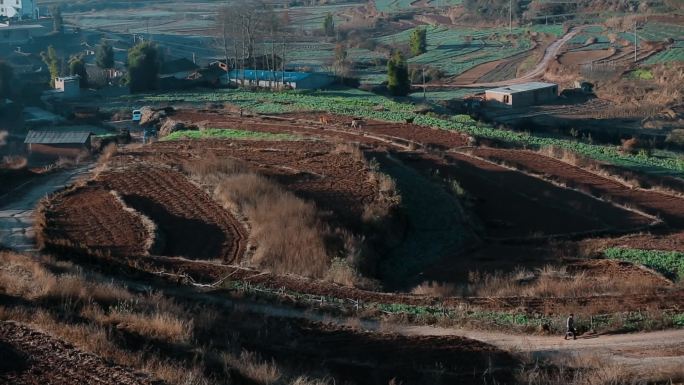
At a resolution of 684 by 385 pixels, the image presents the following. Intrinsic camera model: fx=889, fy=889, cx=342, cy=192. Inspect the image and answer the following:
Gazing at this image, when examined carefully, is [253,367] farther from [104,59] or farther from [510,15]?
[510,15]

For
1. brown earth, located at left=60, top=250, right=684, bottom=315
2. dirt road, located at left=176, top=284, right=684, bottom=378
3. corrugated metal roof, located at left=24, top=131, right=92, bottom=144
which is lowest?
corrugated metal roof, located at left=24, top=131, right=92, bottom=144

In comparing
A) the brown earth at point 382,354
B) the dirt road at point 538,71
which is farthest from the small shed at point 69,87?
the brown earth at point 382,354

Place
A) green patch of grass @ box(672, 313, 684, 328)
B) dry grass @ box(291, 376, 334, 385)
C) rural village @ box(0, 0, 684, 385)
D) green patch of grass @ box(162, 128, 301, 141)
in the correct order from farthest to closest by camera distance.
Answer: green patch of grass @ box(162, 128, 301, 141) < green patch of grass @ box(672, 313, 684, 328) < rural village @ box(0, 0, 684, 385) < dry grass @ box(291, 376, 334, 385)

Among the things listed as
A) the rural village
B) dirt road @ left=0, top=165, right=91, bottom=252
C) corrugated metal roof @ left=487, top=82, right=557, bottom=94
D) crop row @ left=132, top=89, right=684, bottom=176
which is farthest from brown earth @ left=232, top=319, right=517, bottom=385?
corrugated metal roof @ left=487, top=82, right=557, bottom=94

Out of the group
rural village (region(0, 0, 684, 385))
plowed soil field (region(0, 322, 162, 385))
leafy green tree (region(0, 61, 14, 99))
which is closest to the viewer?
plowed soil field (region(0, 322, 162, 385))

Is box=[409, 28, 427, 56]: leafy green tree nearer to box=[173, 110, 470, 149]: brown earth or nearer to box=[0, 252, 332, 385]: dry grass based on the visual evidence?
box=[173, 110, 470, 149]: brown earth

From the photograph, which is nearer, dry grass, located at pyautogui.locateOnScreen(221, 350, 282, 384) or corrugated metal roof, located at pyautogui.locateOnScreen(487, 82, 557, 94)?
dry grass, located at pyautogui.locateOnScreen(221, 350, 282, 384)

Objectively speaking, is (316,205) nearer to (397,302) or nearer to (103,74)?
(397,302)
